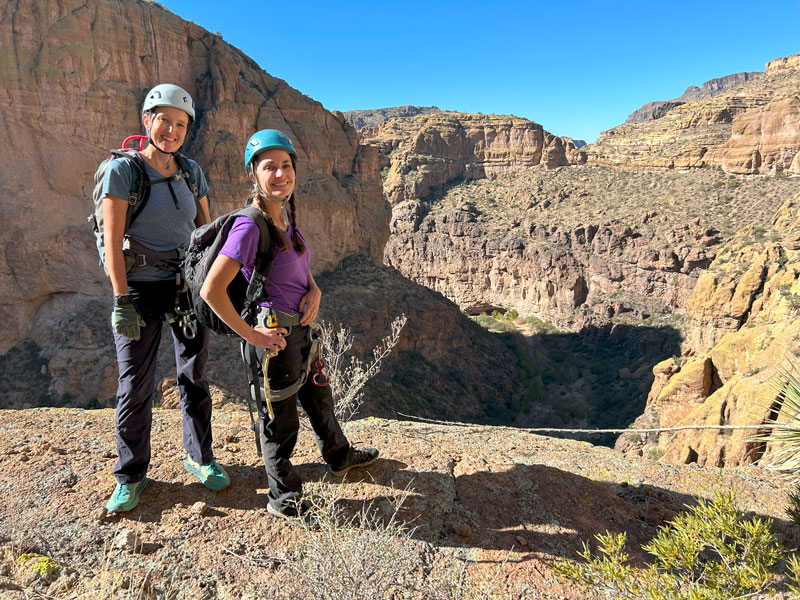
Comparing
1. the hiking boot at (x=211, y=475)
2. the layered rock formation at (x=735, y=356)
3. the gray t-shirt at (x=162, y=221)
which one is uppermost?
the gray t-shirt at (x=162, y=221)

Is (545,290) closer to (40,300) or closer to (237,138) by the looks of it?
(237,138)

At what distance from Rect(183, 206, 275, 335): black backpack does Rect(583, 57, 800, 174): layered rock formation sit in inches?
1735

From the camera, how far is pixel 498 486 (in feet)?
10.0

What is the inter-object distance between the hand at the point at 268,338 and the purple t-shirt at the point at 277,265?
14cm

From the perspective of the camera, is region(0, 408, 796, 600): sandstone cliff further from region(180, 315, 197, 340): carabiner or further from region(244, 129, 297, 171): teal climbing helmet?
region(244, 129, 297, 171): teal climbing helmet

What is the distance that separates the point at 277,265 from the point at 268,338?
0.38m

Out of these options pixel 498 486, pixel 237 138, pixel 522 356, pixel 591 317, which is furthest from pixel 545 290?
pixel 498 486

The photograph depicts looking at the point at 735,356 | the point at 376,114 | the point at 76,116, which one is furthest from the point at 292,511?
the point at 376,114

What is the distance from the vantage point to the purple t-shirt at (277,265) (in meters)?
2.06

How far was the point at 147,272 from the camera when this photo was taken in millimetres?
2562

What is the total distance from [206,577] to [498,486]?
1859mm

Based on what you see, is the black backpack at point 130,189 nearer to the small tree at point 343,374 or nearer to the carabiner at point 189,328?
the carabiner at point 189,328

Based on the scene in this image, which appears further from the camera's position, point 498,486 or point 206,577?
point 498,486

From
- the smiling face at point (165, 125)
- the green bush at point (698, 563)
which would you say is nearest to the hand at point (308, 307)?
the smiling face at point (165, 125)
